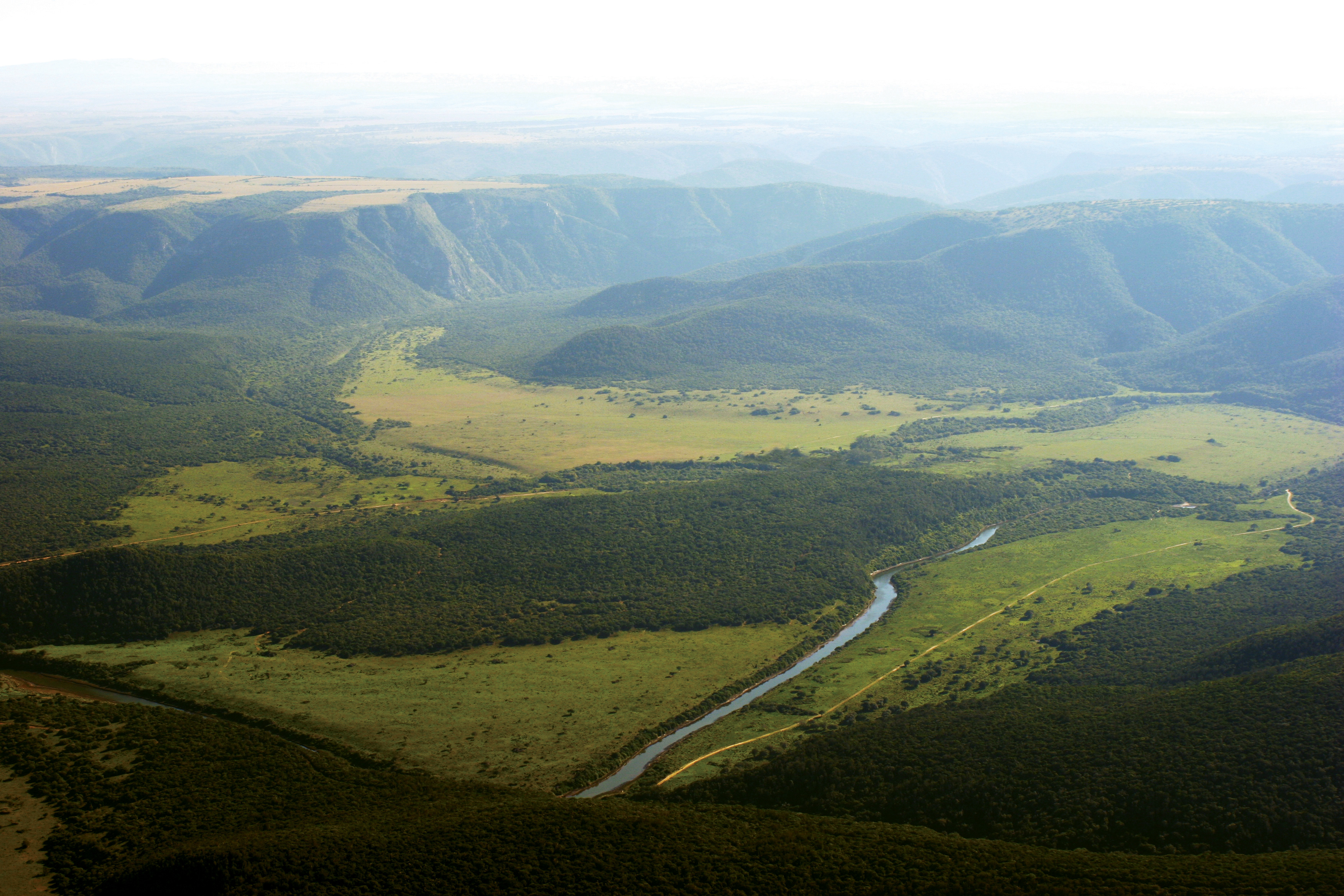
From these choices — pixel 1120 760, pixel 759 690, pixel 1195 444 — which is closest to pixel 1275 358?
pixel 1195 444

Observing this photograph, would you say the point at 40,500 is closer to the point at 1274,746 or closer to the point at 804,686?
the point at 804,686

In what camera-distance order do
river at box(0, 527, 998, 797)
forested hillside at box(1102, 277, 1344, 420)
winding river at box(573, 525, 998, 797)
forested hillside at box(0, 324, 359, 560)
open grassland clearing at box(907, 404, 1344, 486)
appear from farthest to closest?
forested hillside at box(1102, 277, 1344, 420)
open grassland clearing at box(907, 404, 1344, 486)
forested hillside at box(0, 324, 359, 560)
river at box(0, 527, 998, 797)
winding river at box(573, 525, 998, 797)

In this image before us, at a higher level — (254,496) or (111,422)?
(111,422)

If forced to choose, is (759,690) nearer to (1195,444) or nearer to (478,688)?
(478,688)

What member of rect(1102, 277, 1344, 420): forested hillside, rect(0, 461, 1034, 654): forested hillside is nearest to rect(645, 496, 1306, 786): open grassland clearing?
rect(0, 461, 1034, 654): forested hillside

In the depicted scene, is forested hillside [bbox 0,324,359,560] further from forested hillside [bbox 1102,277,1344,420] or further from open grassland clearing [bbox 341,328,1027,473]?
forested hillside [bbox 1102,277,1344,420]

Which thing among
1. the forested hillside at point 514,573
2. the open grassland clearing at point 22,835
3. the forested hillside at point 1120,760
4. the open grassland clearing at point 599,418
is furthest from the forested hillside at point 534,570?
the open grassland clearing at point 22,835

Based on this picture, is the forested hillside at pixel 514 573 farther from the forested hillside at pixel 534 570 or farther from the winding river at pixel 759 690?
the winding river at pixel 759 690
